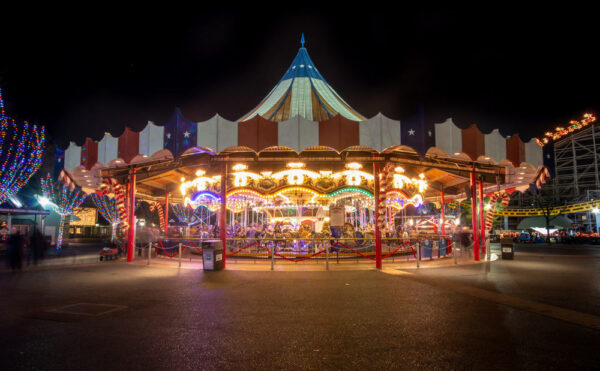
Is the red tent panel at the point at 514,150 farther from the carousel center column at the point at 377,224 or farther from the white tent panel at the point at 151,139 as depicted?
the white tent panel at the point at 151,139

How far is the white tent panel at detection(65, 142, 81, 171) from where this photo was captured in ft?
44.7

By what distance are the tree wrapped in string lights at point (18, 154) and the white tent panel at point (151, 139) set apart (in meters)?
17.2

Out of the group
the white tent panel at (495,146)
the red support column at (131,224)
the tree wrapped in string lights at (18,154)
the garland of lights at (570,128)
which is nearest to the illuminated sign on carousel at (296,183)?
the red support column at (131,224)

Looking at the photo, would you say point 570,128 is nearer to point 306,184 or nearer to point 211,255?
point 306,184

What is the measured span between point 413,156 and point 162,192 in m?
18.0

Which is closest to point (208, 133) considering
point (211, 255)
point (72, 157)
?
point (211, 255)

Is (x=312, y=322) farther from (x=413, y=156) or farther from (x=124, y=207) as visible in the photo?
(x=124, y=207)

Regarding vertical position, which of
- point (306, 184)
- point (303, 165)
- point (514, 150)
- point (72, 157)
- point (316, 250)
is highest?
point (514, 150)

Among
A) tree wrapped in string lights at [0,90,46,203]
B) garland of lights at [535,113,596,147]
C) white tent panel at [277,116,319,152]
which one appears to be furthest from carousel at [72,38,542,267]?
garland of lights at [535,113,596,147]

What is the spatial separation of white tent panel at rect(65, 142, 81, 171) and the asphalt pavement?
521 centimetres

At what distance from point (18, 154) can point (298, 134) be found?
24348 mm

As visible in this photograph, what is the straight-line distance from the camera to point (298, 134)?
35.0 ft

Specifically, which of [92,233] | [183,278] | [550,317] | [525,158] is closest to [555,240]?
[525,158]

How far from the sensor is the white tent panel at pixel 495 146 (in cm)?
1261
